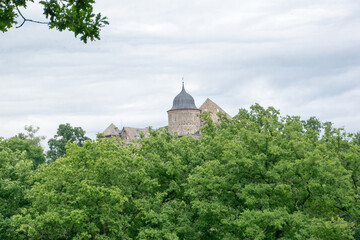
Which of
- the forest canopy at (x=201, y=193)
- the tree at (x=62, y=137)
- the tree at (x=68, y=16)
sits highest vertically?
the tree at (x=62, y=137)

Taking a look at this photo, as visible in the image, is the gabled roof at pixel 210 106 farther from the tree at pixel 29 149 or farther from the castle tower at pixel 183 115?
the tree at pixel 29 149

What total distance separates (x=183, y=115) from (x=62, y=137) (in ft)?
131

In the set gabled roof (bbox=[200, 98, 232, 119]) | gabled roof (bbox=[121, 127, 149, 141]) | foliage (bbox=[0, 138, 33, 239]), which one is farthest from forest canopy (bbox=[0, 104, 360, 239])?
gabled roof (bbox=[121, 127, 149, 141])

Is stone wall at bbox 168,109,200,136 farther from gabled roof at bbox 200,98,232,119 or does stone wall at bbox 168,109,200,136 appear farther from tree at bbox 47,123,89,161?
tree at bbox 47,123,89,161

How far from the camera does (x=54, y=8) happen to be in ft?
28.0

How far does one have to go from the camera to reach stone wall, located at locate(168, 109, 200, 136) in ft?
421

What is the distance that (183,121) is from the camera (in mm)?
129375

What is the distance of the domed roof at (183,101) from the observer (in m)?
131

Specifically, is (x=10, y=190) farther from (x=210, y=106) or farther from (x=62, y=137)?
(x=210, y=106)

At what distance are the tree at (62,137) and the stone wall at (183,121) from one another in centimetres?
3410

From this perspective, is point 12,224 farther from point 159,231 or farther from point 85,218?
point 159,231

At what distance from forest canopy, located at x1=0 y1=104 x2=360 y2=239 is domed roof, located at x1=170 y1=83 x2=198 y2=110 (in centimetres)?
9587

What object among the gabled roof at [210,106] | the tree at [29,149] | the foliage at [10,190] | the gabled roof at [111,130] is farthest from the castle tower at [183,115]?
the foliage at [10,190]

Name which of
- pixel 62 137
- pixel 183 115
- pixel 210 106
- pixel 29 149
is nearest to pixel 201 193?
pixel 29 149
